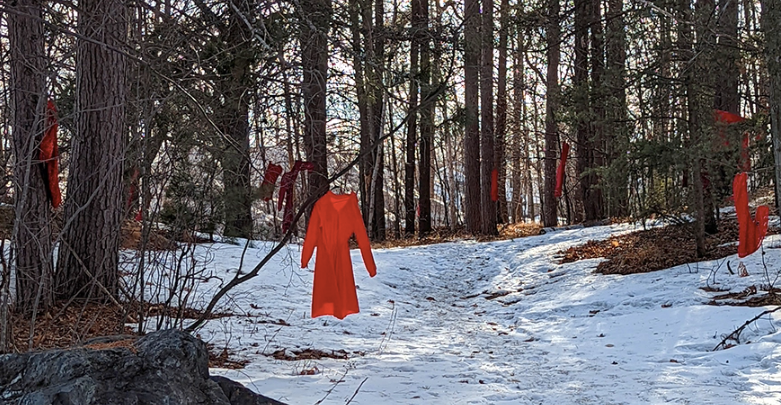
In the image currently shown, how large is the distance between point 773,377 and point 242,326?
467 centimetres

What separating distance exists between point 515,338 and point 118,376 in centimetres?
501

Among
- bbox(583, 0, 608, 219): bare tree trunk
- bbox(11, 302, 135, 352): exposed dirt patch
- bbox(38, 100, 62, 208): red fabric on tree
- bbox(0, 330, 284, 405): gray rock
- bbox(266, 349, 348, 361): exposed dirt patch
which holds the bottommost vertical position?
bbox(266, 349, 348, 361): exposed dirt patch

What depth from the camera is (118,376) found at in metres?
2.38

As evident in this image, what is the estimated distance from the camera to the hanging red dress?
484 cm

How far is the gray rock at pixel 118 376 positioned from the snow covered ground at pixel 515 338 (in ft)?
5.15

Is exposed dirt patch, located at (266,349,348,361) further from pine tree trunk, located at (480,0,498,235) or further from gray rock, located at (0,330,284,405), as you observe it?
pine tree trunk, located at (480,0,498,235)

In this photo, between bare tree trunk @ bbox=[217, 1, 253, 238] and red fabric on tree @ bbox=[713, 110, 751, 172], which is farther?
red fabric on tree @ bbox=[713, 110, 751, 172]

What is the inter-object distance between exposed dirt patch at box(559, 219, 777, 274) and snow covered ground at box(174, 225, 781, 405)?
429 mm

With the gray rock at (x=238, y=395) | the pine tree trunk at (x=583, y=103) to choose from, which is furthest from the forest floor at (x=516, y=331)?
the pine tree trunk at (x=583, y=103)

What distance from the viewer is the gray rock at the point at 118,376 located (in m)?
2.22

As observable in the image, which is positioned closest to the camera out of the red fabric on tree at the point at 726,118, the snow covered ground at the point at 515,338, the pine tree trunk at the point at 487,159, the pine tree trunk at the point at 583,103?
the snow covered ground at the point at 515,338

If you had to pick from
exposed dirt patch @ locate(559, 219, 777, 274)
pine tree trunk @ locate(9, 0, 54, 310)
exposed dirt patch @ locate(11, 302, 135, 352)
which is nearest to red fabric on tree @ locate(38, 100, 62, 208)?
pine tree trunk @ locate(9, 0, 54, 310)

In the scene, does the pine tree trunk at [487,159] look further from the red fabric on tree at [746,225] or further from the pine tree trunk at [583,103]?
the red fabric on tree at [746,225]

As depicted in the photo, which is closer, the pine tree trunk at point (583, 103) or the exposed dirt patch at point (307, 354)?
the exposed dirt patch at point (307, 354)
